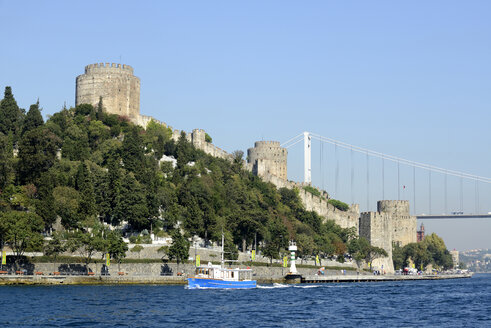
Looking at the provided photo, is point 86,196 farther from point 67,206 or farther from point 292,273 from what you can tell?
point 292,273

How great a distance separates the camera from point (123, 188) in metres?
69.4

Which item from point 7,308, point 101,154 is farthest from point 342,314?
point 101,154

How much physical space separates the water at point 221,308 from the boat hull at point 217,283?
143 centimetres

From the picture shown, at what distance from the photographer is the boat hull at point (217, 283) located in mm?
58469

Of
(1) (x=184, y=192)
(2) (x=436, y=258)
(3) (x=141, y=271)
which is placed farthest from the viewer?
(2) (x=436, y=258)

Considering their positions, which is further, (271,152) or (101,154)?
(271,152)

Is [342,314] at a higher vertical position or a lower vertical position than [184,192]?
lower

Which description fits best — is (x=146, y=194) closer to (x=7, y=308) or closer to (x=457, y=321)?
(x=7, y=308)

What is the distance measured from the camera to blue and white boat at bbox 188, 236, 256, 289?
58812 millimetres

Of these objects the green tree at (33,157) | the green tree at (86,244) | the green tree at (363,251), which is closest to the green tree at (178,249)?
the green tree at (86,244)

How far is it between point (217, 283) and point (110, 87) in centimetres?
3593

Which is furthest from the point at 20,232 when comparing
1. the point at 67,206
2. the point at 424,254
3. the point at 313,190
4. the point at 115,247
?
the point at 424,254

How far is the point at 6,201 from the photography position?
6375 centimetres

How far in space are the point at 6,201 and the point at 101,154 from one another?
1757cm
